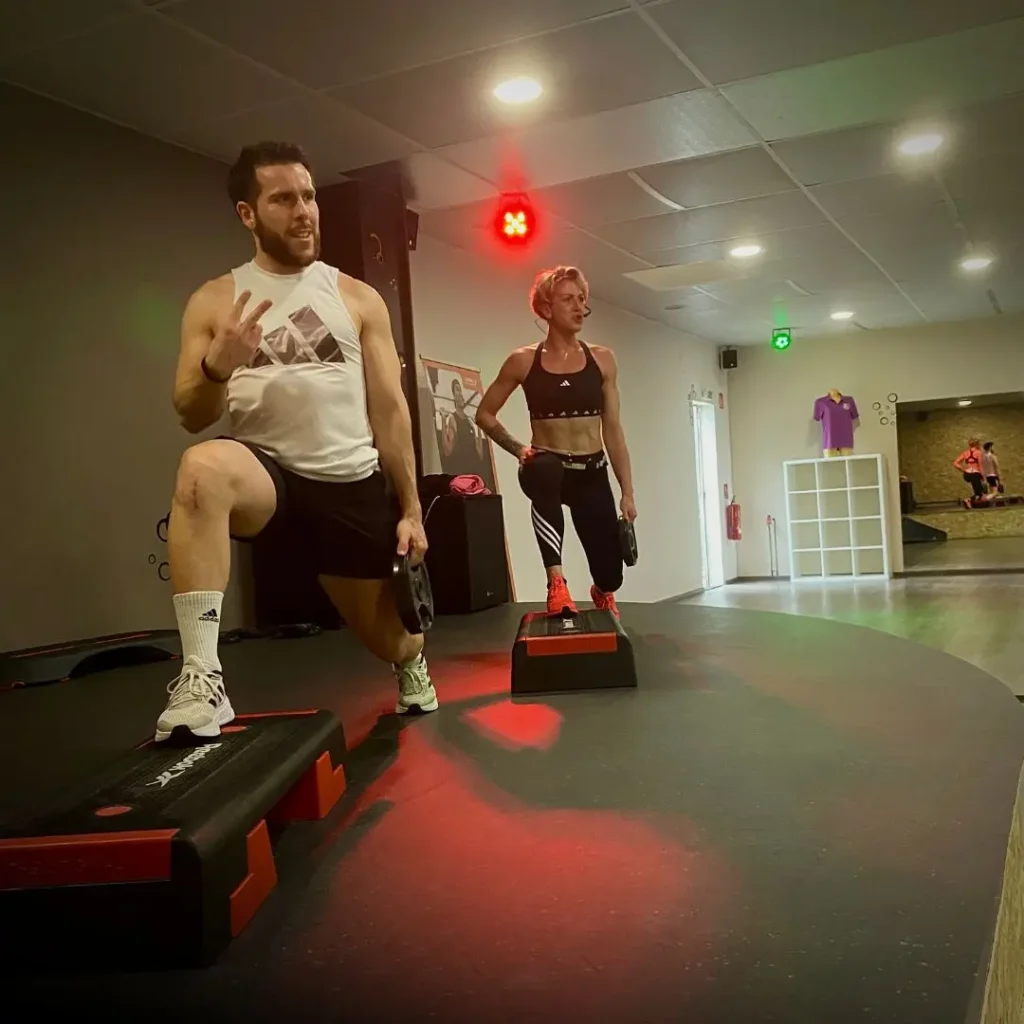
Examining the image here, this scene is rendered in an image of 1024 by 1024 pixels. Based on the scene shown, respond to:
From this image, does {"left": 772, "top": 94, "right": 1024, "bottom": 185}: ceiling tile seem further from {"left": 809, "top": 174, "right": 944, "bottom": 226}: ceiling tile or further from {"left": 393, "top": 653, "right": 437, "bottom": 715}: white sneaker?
{"left": 393, "top": 653, "right": 437, "bottom": 715}: white sneaker

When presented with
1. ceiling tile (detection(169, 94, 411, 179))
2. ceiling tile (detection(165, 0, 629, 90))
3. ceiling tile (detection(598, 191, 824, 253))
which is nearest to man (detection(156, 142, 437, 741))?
ceiling tile (detection(165, 0, 629, 90))

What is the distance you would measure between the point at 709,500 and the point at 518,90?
6.79 metres

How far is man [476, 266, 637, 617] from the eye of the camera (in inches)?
141

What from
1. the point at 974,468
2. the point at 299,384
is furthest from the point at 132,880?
the point at 974,468

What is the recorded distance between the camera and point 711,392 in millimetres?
9938

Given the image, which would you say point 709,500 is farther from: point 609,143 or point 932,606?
point 609,143

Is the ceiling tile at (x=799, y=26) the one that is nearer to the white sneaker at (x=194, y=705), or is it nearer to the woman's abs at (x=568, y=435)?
the woman's abs at (x=568, y=435)

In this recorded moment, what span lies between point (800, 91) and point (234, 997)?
3846mm

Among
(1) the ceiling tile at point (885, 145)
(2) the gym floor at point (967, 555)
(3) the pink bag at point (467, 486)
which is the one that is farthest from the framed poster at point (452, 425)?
(2) the gym floor at point (967, 555)

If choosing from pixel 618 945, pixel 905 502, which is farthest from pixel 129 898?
pixel 905 502

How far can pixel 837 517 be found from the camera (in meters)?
10.0

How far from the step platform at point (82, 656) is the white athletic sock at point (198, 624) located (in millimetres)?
1800

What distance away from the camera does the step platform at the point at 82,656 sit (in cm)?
317

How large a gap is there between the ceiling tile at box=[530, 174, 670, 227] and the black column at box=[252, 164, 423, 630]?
0.80 m
